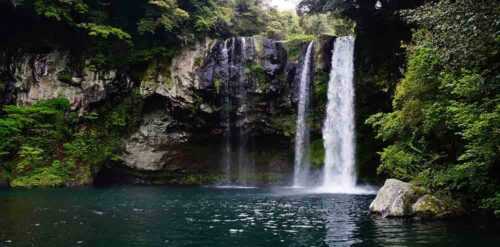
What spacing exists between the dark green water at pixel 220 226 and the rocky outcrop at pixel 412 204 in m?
0.54

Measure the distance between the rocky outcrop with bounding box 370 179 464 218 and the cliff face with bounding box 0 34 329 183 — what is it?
624 inches

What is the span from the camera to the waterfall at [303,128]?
98.9 feet

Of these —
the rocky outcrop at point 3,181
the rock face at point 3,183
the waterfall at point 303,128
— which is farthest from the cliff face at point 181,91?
the rock face at point 3,183

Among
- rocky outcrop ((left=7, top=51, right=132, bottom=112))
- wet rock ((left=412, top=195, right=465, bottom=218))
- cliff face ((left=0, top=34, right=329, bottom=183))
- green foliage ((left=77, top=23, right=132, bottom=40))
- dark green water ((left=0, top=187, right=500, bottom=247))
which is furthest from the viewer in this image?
rocky outcrop ((left=7, top=51, right=132, bottom=112))

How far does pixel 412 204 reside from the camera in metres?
14.3

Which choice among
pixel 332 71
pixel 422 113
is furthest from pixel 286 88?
pixel 422 113

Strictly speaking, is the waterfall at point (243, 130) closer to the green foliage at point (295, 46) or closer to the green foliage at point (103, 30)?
the green foliage at point (295, 46)

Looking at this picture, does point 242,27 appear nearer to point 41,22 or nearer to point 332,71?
point 332,71

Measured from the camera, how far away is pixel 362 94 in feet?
92.3

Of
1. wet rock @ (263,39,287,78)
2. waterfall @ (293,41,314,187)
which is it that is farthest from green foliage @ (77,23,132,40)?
waterfall @ (293,41,314,187)

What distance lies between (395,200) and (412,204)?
49cm

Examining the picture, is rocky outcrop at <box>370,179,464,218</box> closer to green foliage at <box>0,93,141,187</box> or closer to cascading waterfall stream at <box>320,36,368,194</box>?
cascading waterfall stream at <box>320,36,368,194</box>

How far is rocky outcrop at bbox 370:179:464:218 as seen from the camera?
550 inches

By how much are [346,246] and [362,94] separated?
18.8 metres
